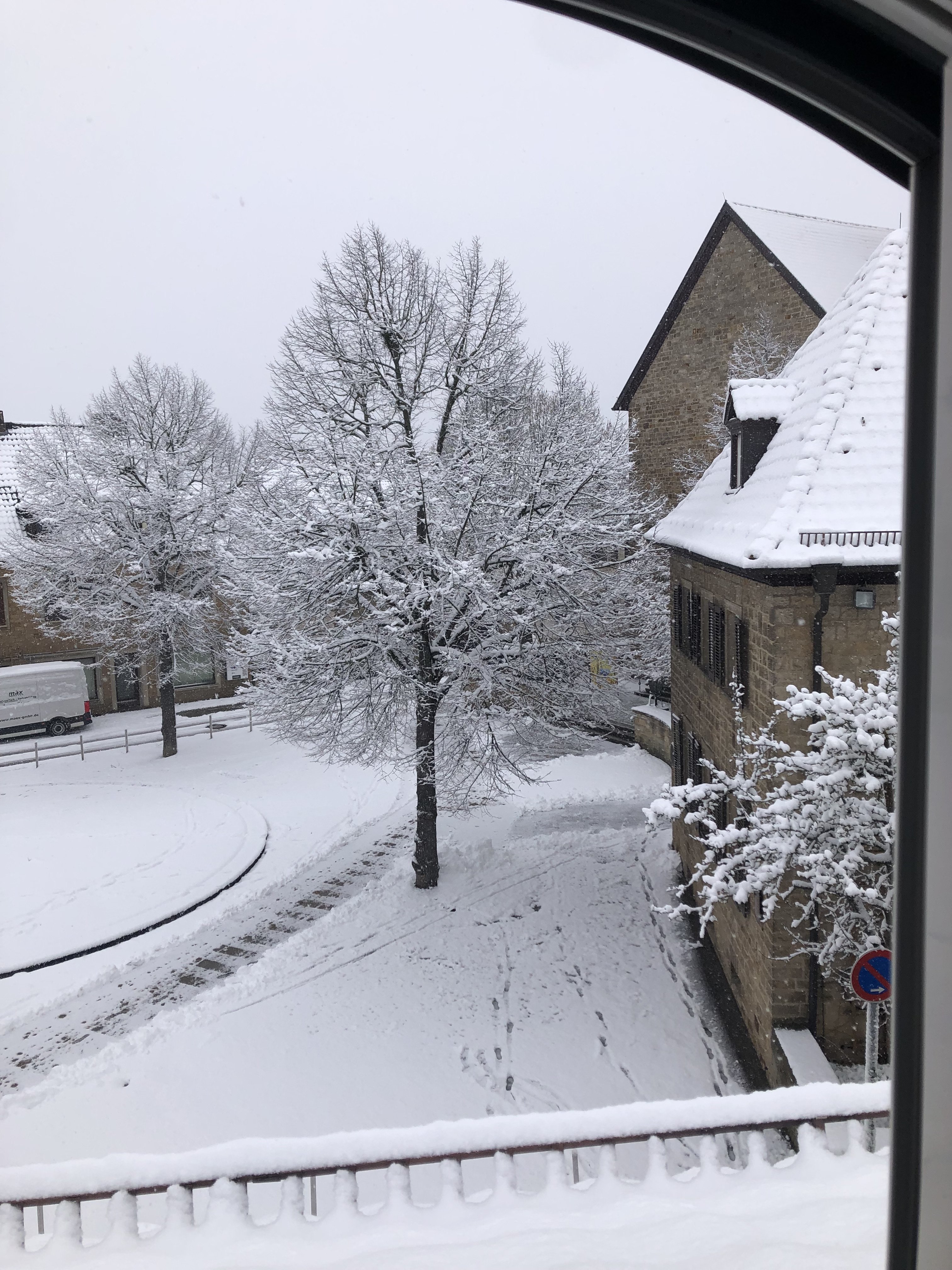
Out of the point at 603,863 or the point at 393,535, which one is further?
the point at 603,863

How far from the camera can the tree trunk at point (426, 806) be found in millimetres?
8859

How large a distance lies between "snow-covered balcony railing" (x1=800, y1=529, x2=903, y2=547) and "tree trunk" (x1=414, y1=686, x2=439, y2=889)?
4.68 m

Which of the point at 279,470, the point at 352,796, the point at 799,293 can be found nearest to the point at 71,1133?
the point at 279,470

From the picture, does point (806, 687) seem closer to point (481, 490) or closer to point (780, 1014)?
point (780, 1014)

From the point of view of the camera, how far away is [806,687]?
17.3 ft

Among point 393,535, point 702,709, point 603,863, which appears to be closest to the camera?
point 702,709

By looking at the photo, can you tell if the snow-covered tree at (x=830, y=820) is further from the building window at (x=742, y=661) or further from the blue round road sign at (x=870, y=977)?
the building window at (x=742, y=661)

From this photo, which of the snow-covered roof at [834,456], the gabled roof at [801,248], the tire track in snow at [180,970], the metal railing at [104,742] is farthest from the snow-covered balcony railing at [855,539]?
the metal railing at [104,742]

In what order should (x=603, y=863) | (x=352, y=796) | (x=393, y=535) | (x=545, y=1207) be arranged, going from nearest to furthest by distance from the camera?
(x=545, y=1207), (x=393, y=535), (x=603, y=863), (x=352, y=796)

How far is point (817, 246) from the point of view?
1389cm

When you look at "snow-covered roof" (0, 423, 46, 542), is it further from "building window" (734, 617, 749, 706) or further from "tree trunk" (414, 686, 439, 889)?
"building window" (734, 617, 749, 706)

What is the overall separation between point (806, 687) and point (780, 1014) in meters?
2.18

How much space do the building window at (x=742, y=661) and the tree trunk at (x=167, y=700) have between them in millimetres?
11338

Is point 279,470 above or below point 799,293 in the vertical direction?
below
